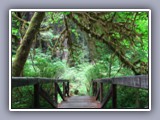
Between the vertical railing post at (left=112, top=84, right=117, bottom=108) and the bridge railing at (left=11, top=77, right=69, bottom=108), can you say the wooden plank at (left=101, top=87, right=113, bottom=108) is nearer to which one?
the vertical railing post at (left=112, top=84, right=117, bottom=108)

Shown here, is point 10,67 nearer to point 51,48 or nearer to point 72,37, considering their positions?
point 51,48

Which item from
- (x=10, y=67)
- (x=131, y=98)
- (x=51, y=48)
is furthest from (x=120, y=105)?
(x=10, y=67)

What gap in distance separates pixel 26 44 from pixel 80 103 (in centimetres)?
85

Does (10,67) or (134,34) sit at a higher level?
(134,34)

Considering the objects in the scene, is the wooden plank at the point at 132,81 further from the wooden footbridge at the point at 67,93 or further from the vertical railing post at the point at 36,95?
the vertical railing post at the point at 36,95

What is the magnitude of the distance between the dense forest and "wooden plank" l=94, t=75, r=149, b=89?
0.07 meters

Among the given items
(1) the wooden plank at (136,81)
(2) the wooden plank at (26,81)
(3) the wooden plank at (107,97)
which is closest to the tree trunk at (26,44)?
(2) the wooden plank at (26,81)

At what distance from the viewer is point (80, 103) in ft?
10.2

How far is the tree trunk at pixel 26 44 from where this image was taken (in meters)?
3.10

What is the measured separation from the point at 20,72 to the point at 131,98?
1.16m

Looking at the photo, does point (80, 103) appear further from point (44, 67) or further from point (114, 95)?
point (44, 67)

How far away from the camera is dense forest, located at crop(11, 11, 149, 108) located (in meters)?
3.10

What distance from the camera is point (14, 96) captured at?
304 cm

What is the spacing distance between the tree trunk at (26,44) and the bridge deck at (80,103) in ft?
1.87
